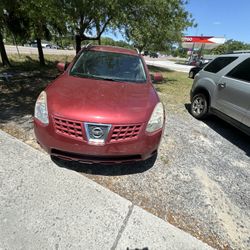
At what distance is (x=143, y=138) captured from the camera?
2629mm

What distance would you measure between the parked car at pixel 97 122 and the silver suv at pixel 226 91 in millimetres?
2218

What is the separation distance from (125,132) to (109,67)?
1725mm

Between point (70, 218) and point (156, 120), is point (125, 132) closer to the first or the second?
point (156, 120)

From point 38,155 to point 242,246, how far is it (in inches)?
113

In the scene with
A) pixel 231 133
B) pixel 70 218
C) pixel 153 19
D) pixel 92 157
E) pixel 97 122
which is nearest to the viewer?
pixel 70 218

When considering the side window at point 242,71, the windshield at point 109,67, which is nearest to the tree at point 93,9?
the windshield at point 109,67

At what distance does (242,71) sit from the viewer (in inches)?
182

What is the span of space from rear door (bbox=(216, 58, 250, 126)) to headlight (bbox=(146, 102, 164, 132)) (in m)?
2.22

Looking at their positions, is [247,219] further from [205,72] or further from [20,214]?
[205,72]

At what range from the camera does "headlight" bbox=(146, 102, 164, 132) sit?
2713mm

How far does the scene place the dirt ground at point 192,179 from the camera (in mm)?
2535

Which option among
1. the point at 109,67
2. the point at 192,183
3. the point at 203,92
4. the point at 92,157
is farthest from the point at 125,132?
the point at 203,92

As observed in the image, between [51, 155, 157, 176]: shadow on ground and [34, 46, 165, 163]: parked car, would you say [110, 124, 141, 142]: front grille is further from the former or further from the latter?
[51, 155, 157, 176]: shadow on ground

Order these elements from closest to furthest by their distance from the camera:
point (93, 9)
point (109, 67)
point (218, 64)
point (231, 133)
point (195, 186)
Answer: point (195, 186)
point (109, 67)
point (231, 133)
point (218, 64)
point (93, 9)
